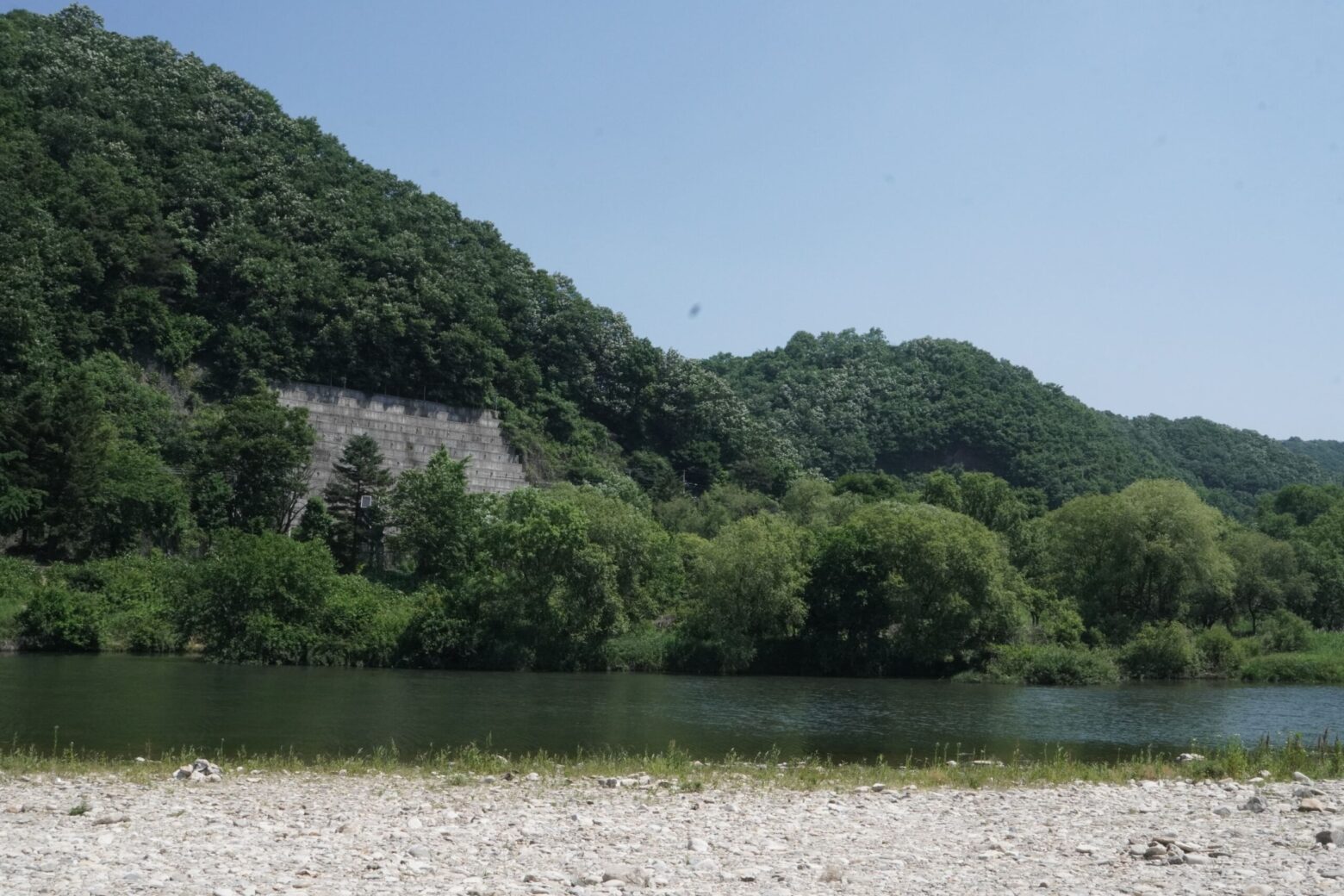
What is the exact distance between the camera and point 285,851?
14.1m

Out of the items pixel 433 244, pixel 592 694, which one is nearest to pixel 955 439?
pixel 433 244

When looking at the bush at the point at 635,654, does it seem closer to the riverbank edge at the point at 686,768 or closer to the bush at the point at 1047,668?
the bush at the point at 1047,668

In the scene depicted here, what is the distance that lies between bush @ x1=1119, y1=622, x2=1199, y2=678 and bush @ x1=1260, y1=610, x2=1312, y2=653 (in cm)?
828

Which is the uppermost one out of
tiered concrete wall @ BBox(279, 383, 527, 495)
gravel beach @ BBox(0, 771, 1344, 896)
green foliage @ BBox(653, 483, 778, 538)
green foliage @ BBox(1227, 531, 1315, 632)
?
tiered concrete wall @ BBox(279, 383, 527, 495)

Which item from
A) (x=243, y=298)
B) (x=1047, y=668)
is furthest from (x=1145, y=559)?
(x=243, y=298)

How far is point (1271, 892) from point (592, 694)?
31929 mm

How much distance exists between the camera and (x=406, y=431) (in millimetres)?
81750

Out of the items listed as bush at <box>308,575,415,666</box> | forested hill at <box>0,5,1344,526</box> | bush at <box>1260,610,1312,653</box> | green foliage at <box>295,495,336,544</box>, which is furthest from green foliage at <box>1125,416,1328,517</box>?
bush at <box>308,575,415,666</box>

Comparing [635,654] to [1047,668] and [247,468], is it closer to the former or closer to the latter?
[1047,668]

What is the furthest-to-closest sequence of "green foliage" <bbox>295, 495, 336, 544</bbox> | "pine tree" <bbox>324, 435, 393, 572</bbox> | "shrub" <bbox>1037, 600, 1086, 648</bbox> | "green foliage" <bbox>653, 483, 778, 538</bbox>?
1. "green foliage" <bbox>653, 483, 778, 538</bbox>
2. "pine tree" <bbox>324, 435, 393, 572</bbox>
3. "green foliage" <bbox>295, 495, 336, 544</bbox>
4. "shrub" <bbox>1037, 600, 1086, 648</bbox>

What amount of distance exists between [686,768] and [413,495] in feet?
157

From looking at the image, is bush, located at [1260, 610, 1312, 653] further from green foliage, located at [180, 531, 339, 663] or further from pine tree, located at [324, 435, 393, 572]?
pine tree, located at [324, 435, 393, 572]

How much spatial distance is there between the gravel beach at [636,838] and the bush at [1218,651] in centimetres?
4117

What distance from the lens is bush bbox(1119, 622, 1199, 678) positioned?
186 ft
